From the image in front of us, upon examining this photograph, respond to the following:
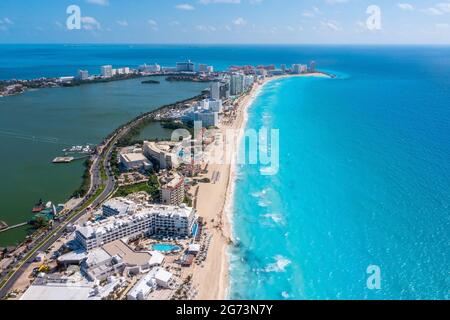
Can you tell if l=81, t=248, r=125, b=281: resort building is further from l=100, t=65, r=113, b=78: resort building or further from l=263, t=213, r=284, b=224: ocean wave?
l=100, t=65, r=113, b=78: resort building

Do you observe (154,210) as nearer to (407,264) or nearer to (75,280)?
(75,280)

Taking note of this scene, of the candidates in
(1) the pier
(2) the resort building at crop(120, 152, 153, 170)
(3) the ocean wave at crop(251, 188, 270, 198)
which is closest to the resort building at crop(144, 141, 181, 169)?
(2) the resort building at crop(120, 152, 153, 170)

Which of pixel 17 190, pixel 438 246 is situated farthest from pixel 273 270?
pixel 17 190

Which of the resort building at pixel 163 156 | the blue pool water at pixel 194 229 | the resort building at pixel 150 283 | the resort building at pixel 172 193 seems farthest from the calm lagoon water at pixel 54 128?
the blue pool water at pixel 194 229

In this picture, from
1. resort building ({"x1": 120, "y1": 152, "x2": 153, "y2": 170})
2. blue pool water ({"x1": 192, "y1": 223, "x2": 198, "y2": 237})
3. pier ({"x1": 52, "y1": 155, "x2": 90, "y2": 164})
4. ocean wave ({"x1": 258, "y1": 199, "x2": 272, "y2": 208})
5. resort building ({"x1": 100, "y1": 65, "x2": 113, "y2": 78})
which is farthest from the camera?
resort building ({"x1": 100, "y1": 65, "x2": 113, "y2": 78})

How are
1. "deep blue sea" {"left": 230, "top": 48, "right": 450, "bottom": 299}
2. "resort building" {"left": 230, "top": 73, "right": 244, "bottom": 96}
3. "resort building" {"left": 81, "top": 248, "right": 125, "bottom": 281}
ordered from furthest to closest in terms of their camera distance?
"resort building" {"left": 230, "top": 73, "right": 244, "bottom": 96} → "deep blue sea" {"left": 230, "top": 48, "right": 450, "bottom": 299} → "resort building" {"left": 81, "top": 248, "right": 125, "bottom": 281}
